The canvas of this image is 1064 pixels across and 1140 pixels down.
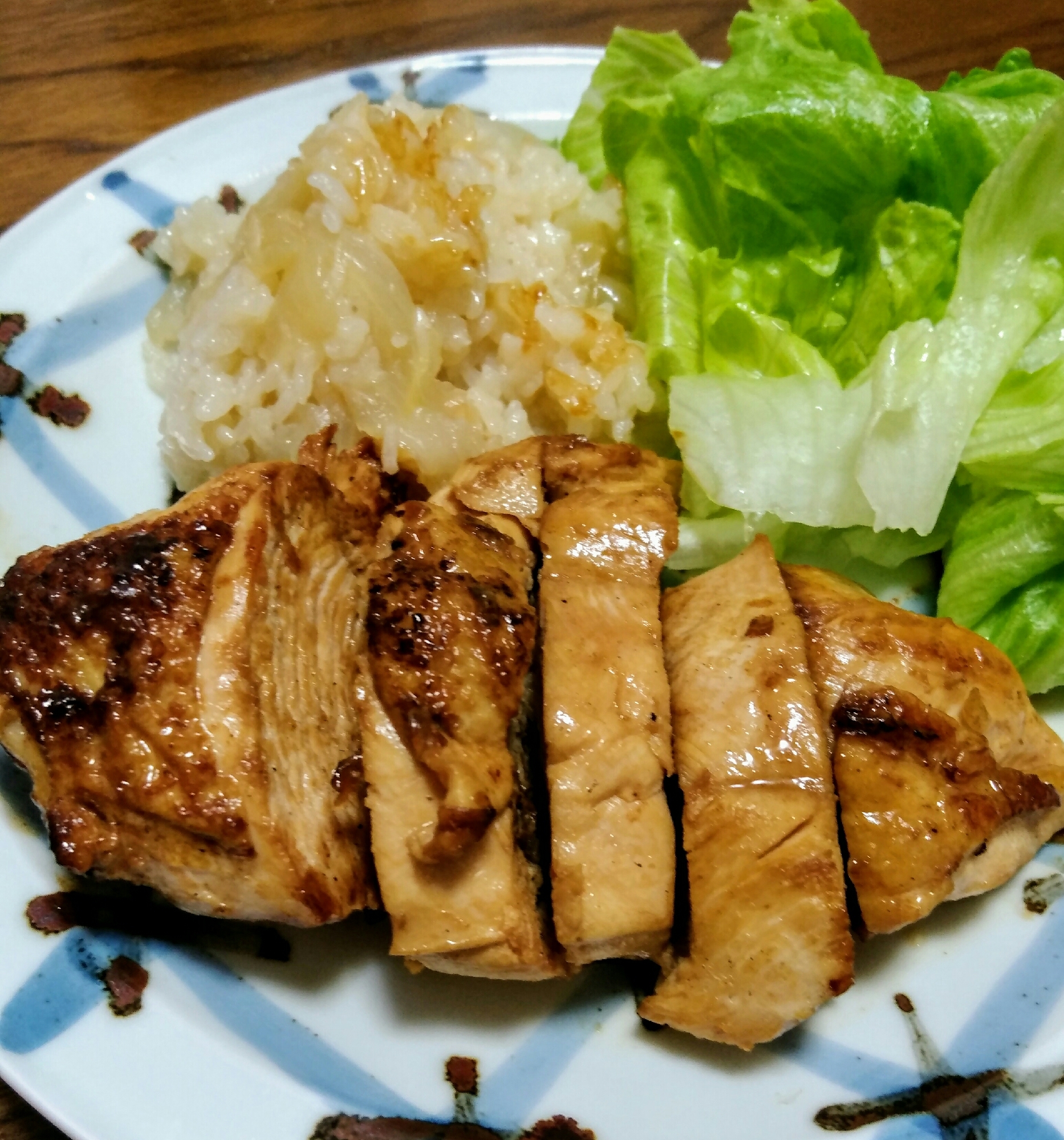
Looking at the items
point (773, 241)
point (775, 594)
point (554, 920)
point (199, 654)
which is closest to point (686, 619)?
point (775, 594)

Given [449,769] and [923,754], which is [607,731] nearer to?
[449,769]

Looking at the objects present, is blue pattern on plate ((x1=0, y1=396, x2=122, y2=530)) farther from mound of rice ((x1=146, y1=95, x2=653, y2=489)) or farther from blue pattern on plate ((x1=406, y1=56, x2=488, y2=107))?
blue pattern on plate ((x1=406, y1=56, x2=488, y2=107))

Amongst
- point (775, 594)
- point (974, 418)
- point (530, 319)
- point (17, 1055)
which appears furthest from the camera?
point (530, 319)

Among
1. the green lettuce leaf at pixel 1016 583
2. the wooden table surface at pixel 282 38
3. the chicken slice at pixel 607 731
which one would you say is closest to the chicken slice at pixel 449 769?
the chicken slice at pixel 607 731

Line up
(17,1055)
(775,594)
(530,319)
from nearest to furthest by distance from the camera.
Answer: (17,1055) < (775,594) < (530,319)

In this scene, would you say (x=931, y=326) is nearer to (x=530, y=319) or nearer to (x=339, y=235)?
(x=530, y=319)

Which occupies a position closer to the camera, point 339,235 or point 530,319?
point 339,235

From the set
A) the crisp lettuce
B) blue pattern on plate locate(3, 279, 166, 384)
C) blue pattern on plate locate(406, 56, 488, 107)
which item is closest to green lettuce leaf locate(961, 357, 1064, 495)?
the crisp lettuce
